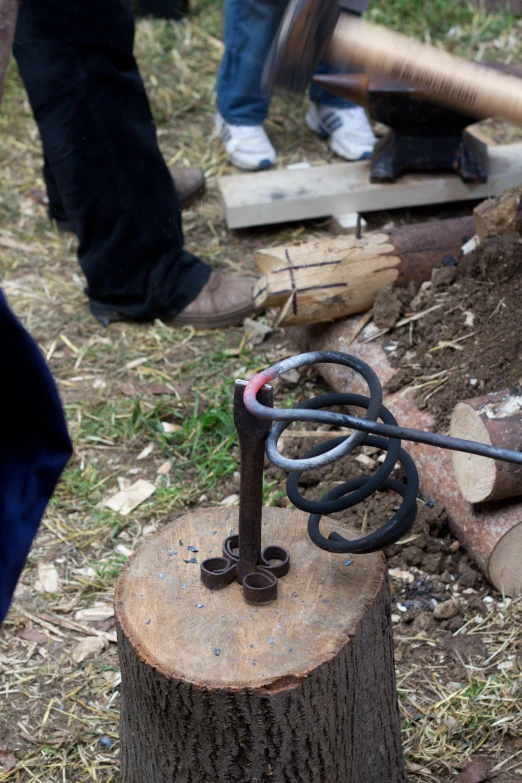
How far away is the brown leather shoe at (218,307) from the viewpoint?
3795mm

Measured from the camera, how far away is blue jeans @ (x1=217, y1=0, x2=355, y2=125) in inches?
168

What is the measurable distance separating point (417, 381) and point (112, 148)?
59.9 inches

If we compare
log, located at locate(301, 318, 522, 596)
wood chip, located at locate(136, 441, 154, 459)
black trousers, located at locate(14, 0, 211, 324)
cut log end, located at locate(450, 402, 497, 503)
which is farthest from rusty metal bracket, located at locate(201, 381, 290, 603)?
black trousers, located at locate(14, 0, 211, 324)

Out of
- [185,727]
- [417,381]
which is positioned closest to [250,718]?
[185,727]

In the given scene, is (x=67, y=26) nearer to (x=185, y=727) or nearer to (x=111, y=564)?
(x=111, y=564)

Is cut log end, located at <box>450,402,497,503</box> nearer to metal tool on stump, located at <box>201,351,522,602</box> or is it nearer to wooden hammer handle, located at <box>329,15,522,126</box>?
metal tool on stump, located at <box>201,351,522,602</box>

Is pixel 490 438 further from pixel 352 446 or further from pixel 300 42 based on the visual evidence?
pixel 300 42

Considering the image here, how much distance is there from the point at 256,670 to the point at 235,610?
0.16 metres

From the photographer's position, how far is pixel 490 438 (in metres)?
2.26

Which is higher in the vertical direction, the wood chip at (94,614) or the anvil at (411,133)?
the anvil at (411,133)

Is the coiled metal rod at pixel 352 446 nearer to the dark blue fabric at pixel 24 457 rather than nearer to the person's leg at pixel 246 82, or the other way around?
the dark blue fabric at pixel 24 457

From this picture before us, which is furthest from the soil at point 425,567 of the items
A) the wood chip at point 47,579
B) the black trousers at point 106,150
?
the black trousers at point 106,150

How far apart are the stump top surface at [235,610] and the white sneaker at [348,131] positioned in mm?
3295

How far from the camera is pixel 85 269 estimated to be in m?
3.69
